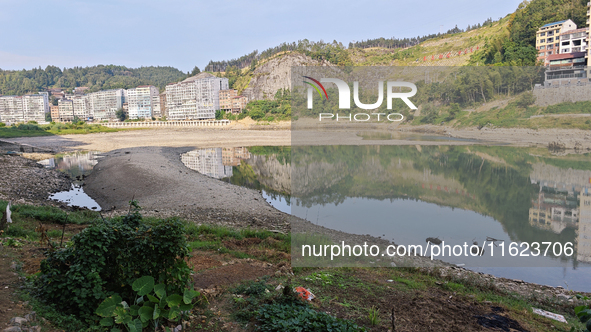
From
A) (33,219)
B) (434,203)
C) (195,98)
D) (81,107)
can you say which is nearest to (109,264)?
(33,219)

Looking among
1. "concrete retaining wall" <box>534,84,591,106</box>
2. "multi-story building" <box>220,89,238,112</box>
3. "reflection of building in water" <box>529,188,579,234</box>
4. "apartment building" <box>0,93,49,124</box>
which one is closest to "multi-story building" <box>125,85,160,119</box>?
"multi-story building" <box>220,89,238,112</box>

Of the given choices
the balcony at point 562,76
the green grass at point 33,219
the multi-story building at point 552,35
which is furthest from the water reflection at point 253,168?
the multi-story building at point 552,35

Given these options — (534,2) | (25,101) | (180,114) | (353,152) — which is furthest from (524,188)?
(25,101)

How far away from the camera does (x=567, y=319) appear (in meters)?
4.87

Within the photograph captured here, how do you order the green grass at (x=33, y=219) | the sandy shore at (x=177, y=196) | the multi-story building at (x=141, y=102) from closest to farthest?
1. the green grass at (x=33, y=219)
2. the sandy shore at (x=177, y=196)
3. the multi-story building at (x=141, y=102)

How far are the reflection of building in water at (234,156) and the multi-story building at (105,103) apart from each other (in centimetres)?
11904

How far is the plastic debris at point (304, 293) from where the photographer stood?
4.46m

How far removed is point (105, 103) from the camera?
140m

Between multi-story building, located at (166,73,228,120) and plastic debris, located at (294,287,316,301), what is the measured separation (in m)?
104

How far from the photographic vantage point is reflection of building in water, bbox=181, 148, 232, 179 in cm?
2442

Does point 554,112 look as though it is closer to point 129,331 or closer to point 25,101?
point 129,331

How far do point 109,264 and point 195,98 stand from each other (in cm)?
11543

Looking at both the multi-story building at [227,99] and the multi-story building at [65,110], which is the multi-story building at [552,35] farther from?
the multi-story building at [65,110]

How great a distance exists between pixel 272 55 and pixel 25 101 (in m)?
110
